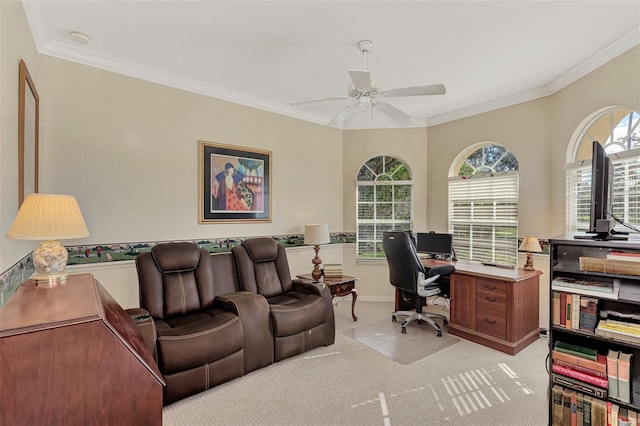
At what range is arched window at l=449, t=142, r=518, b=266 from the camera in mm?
4020

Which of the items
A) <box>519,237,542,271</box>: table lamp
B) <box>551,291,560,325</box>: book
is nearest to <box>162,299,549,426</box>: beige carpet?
<box>551,291,560,325</box>: book

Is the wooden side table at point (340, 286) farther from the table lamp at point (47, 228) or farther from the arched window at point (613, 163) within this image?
the table lamp at point (47, 228)

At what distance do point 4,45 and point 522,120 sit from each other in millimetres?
4726

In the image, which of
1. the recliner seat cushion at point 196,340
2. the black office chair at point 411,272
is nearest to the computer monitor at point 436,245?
the black office chair at point 411,272

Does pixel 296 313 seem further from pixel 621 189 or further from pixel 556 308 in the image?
pixel 621 189

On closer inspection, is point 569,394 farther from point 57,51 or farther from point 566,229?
point 57,51

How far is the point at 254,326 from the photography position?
2773 millimetres

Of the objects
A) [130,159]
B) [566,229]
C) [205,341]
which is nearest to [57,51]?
[130,159]

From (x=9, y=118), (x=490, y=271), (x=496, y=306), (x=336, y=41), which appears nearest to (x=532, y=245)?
(x=490, y=271)

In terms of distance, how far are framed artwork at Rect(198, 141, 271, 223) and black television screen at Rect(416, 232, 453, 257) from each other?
2.13 m

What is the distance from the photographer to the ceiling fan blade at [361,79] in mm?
2242

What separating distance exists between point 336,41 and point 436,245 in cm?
286

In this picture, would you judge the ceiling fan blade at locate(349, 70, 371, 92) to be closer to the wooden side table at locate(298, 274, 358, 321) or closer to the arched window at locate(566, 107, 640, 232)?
the arched window at locate(566, 107, 640, 232)

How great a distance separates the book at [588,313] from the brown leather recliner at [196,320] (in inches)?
90.5
